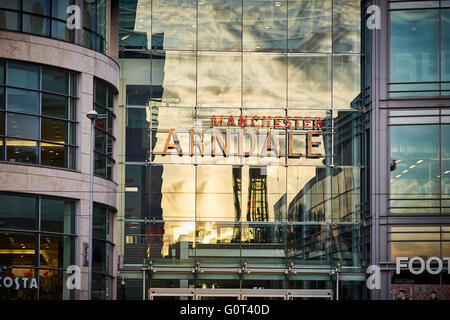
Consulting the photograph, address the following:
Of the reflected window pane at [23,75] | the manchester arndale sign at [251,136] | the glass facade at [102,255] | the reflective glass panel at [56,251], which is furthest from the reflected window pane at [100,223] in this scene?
the reflected window pane at [23,75]

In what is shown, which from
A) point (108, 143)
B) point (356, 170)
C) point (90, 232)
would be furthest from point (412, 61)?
point (90, 232)

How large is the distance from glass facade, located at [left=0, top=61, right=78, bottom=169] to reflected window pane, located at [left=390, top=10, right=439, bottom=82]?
15890 millimetres

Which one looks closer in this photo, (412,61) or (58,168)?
(58,168)

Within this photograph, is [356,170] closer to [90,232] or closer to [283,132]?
[283,132]

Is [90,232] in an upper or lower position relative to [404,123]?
lower

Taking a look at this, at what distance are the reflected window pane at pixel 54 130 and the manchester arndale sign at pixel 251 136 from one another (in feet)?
19.9

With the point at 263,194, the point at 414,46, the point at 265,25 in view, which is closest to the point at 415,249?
the point at 263,194

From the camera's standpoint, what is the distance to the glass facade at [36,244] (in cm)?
3781

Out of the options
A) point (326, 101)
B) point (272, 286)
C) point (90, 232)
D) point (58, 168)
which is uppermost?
point (326, 101)

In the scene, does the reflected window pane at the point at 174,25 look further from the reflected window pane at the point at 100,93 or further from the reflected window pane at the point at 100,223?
the reflected window pane at the point at 100,223

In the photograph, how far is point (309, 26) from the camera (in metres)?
45.3

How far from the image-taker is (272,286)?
44.1 m

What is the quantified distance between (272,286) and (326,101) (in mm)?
9641

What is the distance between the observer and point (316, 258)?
145 ft
